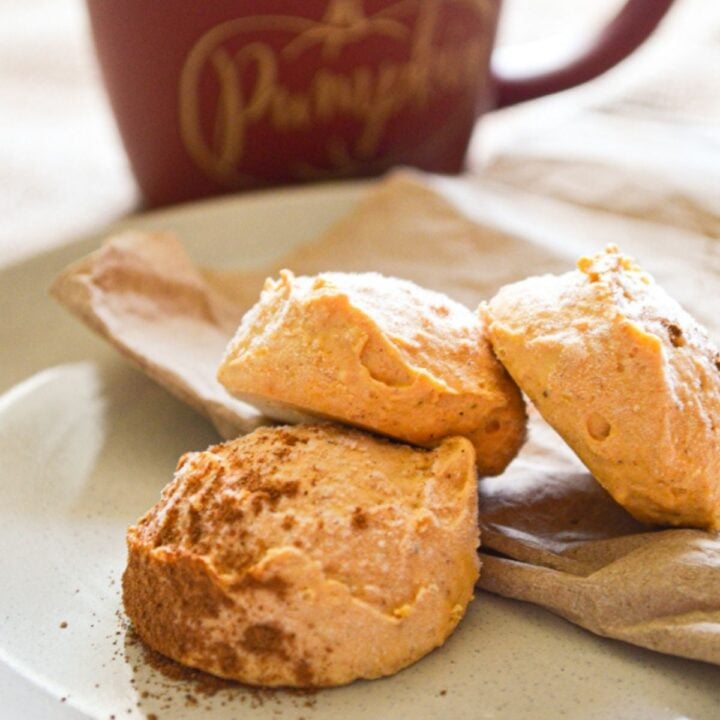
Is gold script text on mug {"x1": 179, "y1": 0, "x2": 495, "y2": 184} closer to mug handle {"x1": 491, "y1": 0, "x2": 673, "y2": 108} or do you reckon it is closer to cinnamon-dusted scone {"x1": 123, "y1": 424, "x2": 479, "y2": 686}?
mug handle {"x1": 491, "y1": 0, "x2": 673, "y2": 108}

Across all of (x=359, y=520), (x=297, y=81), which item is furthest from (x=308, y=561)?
(x=297, y=81)

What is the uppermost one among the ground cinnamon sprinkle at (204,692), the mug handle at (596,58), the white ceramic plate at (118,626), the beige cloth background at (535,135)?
the mug handle at (596,58)

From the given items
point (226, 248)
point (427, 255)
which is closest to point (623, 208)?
point (427, 255)

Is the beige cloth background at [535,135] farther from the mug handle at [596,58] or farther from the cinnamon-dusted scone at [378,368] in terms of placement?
the cinnamon-dusted scone at [378,368]

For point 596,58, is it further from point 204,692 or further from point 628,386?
point 204,692

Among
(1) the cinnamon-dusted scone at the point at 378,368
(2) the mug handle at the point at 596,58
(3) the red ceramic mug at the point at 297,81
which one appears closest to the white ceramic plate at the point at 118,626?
(1) the cinnamon-dusted scone at the point at 378,368

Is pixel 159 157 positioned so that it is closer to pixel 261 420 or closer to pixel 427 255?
pixel 427 255
